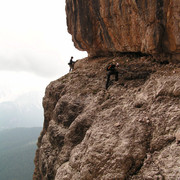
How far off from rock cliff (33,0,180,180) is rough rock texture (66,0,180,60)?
0.07 m

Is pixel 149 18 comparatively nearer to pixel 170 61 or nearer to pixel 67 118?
pixel 170 61

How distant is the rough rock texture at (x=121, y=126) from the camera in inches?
355

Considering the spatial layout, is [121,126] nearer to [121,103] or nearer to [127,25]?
[121,103]

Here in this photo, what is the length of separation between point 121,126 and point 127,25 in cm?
1010

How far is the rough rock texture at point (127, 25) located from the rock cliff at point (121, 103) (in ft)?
0.23

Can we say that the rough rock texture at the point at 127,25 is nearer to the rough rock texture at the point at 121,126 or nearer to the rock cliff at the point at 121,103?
the rock cliff at the point at 121,103

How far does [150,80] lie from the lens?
13422mm

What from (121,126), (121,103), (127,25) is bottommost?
(121,126)

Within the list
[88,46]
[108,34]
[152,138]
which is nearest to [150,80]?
[152,138]

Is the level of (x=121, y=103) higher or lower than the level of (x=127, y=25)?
lower

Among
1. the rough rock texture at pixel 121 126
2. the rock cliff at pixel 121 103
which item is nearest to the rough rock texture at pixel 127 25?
the rock cliff at pixel 121 103

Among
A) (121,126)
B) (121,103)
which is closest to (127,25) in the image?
(121,103)

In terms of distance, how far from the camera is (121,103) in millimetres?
13375

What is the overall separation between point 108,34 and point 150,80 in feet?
27.2
